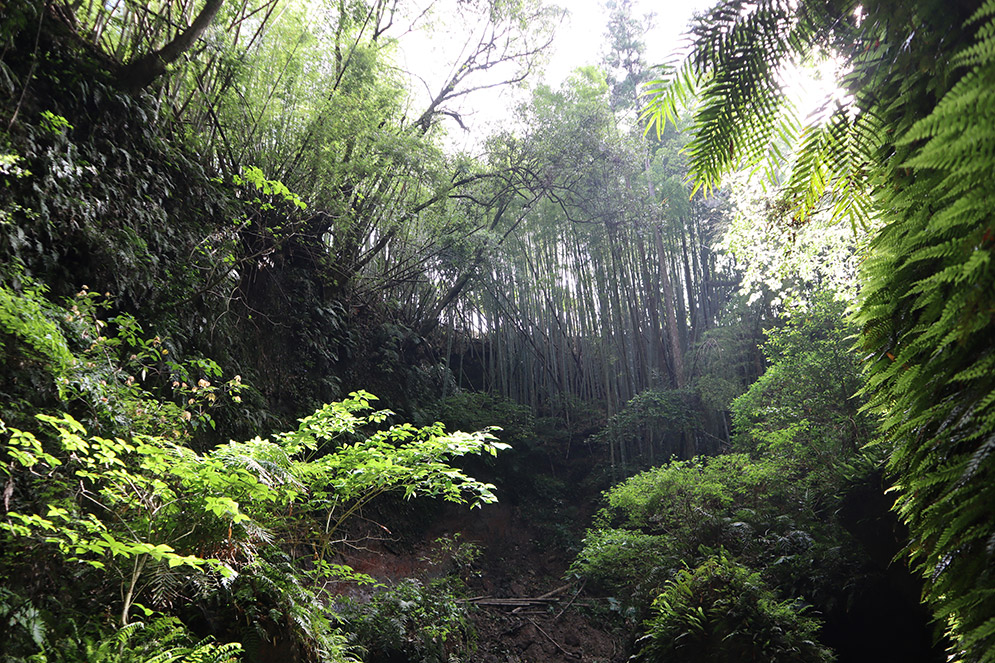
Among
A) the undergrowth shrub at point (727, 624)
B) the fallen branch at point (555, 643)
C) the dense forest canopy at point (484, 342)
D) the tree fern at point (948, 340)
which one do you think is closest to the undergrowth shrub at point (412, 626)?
the dense forest canopy at point (484, 342)

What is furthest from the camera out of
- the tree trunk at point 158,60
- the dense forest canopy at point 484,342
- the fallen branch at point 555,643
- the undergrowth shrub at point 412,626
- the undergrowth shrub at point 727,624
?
the fallen branch at point 555,643

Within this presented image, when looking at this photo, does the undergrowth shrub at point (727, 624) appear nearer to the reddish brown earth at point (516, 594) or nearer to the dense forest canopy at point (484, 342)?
the dense forest canopy at point (484, 342)

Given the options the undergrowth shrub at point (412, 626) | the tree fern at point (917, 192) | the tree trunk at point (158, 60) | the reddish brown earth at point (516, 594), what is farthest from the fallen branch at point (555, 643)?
the tree trunk at point (158, 60)

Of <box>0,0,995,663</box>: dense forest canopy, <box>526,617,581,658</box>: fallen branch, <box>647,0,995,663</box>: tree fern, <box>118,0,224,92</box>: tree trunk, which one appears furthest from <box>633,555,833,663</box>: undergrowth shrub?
<box>118,0,224,92</box>: tree trunk

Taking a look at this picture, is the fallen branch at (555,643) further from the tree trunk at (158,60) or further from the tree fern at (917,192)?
the tree trunk at (158,60)

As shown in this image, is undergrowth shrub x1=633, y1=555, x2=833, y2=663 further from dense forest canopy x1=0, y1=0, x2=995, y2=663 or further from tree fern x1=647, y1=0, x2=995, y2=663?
tree fern x1=647, y1=0, x2=995, y2=663

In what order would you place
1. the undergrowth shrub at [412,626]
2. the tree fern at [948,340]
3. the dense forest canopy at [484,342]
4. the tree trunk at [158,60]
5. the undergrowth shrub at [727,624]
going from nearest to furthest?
the tree fern at [948,340] → the dense forest canopy at [484,342] → the undergrowth shrub at [727,624] → the tree trunk at [158,60] → the undergrowth shrub at [412,626]

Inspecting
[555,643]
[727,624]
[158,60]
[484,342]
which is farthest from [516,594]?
[158,60]

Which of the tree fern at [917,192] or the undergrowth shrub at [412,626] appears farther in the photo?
the undergrowth shrub at [412,626]

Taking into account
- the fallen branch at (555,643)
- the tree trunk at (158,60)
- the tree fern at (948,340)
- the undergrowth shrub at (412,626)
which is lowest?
the fallen branch at (555,643)

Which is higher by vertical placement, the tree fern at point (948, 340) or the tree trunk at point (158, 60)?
the tree trunk at point (158, 60)

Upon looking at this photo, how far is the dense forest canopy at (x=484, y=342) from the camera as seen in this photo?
76 cm

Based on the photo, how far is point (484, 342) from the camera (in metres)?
9.47

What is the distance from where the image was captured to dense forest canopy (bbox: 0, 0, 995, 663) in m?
0.76
